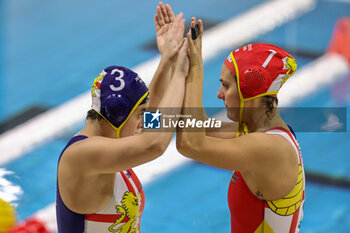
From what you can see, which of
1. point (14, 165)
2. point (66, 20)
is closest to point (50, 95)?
point (14, 165)

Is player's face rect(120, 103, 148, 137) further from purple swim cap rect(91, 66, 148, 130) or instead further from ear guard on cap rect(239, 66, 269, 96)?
ear guard on cap rect(239, 66, 269, 96)

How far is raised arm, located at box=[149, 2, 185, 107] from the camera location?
3.46 metres

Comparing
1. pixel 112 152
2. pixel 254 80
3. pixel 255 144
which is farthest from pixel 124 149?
pixel 254 80

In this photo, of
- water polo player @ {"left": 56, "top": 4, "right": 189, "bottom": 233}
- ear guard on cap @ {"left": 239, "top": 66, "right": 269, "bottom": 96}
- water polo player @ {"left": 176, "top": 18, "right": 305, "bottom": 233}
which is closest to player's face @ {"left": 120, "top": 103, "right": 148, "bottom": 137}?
water polo player @ {"left": 56, "top": 4, "right": 189, "bottom": 233}

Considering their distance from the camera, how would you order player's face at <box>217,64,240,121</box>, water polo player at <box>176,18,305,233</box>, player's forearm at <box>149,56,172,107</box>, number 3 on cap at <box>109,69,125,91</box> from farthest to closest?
player's forearm at <box>149,56,172,107</box> → player's face at <box>217,64,240,121</box> → number 3 on cap at <box>109,69,125,91</box> → water polo player at <box>176,18,305,233</box>

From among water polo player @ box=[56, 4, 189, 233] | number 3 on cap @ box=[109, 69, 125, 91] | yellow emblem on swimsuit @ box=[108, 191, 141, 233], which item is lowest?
yellow emblem on swimsuit @ box=[108, 191, 141, 233]

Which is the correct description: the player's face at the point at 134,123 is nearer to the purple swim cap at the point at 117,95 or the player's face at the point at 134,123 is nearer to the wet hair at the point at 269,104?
the purple swim cap at the point at 117,95

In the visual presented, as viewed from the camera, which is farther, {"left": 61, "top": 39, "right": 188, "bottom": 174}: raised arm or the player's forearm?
the player's forearm

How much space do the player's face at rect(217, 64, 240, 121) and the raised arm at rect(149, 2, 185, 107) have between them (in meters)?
0.35

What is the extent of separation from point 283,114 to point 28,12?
557cm

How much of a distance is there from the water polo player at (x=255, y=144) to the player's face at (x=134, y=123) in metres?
0.33

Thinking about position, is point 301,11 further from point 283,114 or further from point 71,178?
point 71,178

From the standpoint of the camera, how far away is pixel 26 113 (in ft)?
26.0

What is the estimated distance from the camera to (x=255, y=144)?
325 cm
